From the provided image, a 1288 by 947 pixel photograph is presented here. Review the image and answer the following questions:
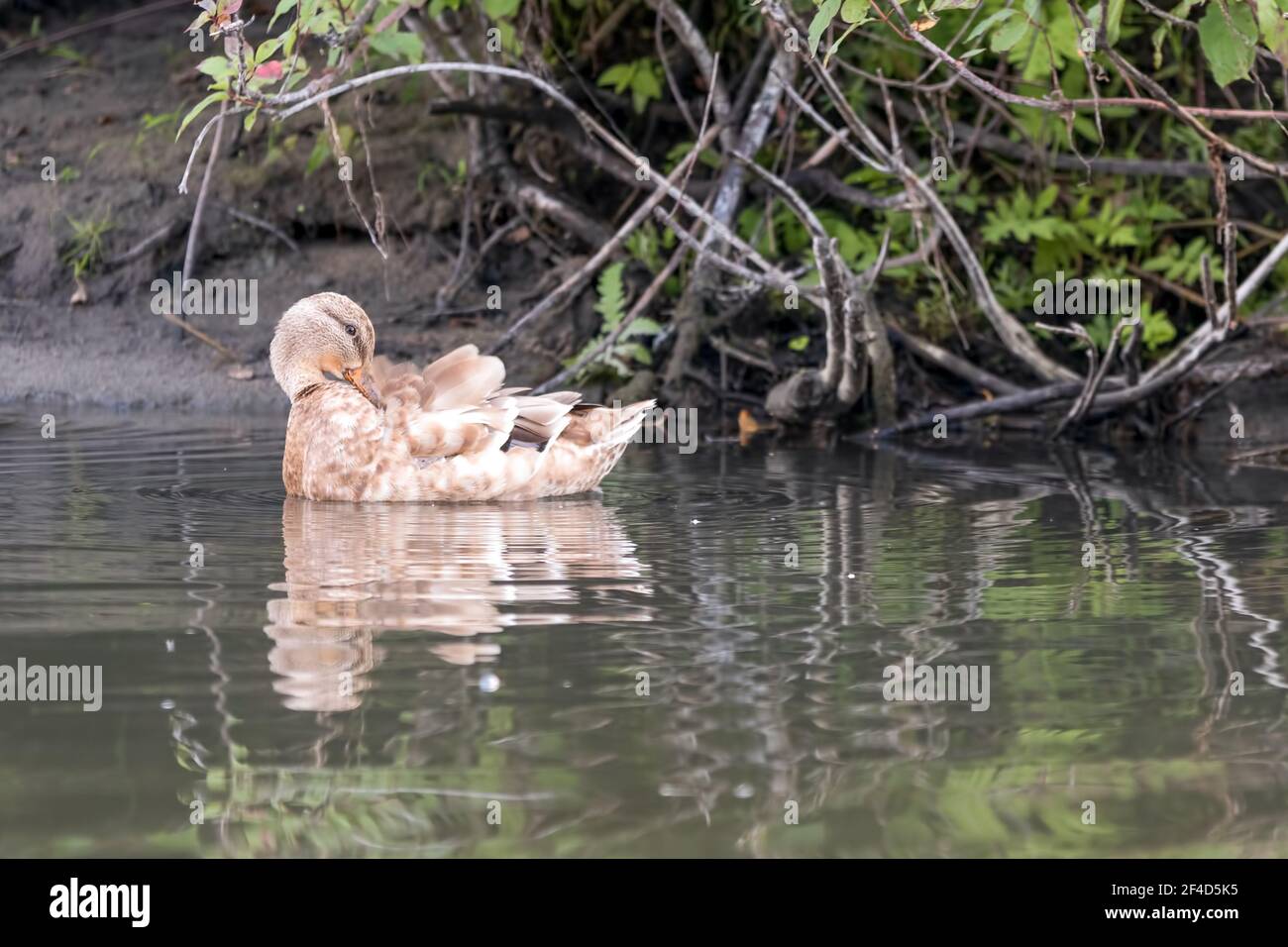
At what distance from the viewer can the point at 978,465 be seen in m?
8.78

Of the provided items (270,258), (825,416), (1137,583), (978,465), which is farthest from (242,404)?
(1137,583)

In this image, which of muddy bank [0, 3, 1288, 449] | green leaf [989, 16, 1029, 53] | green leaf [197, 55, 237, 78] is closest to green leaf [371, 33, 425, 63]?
green leaf [197, 55, 237, 78]

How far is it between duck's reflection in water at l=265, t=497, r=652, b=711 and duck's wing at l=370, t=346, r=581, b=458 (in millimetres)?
270

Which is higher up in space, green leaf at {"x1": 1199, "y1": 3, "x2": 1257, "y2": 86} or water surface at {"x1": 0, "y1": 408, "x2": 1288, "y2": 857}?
green leaf at {"x1": 1199, "y1": 3, "x2": 1257, "y2": 86}

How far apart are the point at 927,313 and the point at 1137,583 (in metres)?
5.43

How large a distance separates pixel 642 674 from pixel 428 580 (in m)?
1.30

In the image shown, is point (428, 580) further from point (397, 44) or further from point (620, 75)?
point (620, 75)

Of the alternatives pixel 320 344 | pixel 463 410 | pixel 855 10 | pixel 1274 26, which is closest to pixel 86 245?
pixel 320 344

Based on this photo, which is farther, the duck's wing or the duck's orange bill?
the duck's orange bill

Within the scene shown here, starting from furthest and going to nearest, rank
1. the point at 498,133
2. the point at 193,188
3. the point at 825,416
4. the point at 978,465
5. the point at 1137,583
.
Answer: the point at 193,188 < the point at 498,133 < the point at 825,416 < the point at 978,465 < the point at 1137,583

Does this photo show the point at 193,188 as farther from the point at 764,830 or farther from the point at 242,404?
the point at 764,830

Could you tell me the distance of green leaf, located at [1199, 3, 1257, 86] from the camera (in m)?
5.63

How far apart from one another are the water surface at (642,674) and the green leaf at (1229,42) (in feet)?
5.16

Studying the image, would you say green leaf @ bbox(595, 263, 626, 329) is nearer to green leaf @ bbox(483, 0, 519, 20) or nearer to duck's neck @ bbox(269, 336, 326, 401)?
green leaf @ bbox(483, 0, 519, 20)
